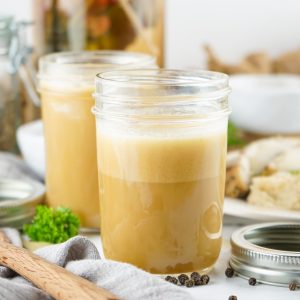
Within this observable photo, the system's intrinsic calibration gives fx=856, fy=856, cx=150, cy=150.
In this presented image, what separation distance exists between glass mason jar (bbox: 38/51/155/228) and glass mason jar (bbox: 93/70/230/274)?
0.56ft

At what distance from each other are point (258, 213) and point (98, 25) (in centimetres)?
69

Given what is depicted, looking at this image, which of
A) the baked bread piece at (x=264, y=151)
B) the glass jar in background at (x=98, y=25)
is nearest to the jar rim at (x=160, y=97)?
the baked bread piece at (x=264, y=151)

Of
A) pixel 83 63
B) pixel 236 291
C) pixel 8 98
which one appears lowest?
pixel 236 291

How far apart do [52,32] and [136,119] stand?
771 millimetres

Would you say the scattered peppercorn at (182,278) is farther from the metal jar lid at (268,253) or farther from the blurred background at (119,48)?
the blurred background at (119,48)

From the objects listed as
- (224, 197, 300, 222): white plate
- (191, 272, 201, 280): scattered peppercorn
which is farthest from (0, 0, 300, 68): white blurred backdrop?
(191, 272, 201, 280): scattered peppercorn

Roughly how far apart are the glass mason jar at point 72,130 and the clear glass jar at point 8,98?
30 cm

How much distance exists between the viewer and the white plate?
129 cm

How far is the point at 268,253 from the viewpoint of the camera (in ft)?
3.56

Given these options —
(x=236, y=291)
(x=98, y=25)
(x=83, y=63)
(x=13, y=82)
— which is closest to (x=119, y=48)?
(x=98, y=25)

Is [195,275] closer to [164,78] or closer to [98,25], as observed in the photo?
[164,78]

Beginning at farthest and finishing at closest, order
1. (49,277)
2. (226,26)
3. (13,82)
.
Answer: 1. (226,26)
2. (13,82)
3. (49,277)

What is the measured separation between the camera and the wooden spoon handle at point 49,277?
36.5 inches

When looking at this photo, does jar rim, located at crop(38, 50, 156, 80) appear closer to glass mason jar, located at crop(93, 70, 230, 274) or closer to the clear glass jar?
glass mason jar, located at crop(93, 70, 230, 274)
